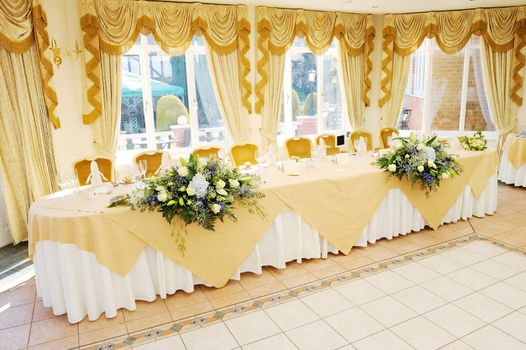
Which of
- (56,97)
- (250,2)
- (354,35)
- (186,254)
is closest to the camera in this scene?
(186,254)

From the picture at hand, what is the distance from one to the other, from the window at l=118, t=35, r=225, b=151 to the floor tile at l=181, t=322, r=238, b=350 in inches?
143

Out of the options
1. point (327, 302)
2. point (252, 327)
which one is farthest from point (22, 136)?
point (327, 302)

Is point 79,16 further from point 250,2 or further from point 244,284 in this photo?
point 244,284

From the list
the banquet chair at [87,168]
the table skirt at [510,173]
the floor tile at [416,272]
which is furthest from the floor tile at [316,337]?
the table skirt at [510,173]

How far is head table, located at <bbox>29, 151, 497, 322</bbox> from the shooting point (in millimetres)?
2891

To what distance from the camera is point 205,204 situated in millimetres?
3004

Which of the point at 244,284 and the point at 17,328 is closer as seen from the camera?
the point at 17,328

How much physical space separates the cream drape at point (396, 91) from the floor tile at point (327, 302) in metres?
4.87

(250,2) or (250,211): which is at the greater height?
(250,2)

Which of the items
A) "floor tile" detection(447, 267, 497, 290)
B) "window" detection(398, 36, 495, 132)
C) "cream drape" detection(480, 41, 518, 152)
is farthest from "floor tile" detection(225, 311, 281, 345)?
"cream drape" detection(480, 41, 518, 152)

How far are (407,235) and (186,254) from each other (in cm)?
266

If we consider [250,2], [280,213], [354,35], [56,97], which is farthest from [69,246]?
[354,35]

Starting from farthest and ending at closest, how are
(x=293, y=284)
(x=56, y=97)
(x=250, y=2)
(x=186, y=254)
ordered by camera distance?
(x=250, y=2)
(x=56, y=97)
(x=293, y=284)
(x=186, y=254)

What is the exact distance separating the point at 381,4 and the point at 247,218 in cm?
453
